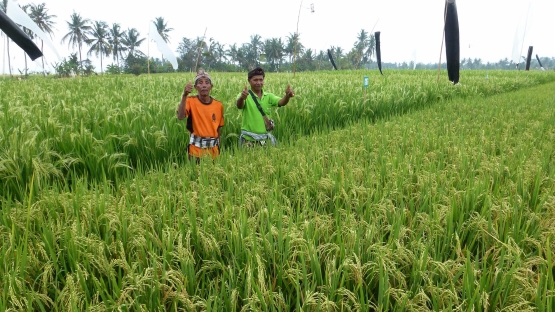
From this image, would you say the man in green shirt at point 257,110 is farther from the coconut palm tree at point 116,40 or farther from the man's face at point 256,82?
the coconut palm tree at point 116,40

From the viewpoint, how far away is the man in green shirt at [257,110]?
12.3 feet

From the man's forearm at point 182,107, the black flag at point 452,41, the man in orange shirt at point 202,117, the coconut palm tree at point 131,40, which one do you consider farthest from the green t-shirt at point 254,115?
the coconut palm tree at point 131,40

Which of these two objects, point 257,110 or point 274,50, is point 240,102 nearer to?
point 257,110

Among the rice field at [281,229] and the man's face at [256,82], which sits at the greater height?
the man's face at [256,82]

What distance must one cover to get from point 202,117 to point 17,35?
3.28 m

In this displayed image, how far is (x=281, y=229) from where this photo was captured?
1.60 metres

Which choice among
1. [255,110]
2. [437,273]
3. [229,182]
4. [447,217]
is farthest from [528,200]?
[255,110]

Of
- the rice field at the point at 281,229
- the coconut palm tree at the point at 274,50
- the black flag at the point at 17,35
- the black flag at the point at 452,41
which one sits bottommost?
the rice field at the point at 281,229

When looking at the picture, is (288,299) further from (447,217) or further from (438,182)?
(438,182)

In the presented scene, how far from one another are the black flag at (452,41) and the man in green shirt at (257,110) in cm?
1131

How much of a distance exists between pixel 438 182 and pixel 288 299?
5.19ft

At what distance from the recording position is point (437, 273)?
143cm

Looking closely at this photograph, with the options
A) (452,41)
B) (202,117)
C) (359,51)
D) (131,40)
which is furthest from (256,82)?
(131,40)

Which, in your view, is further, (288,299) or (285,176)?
(285,176)
